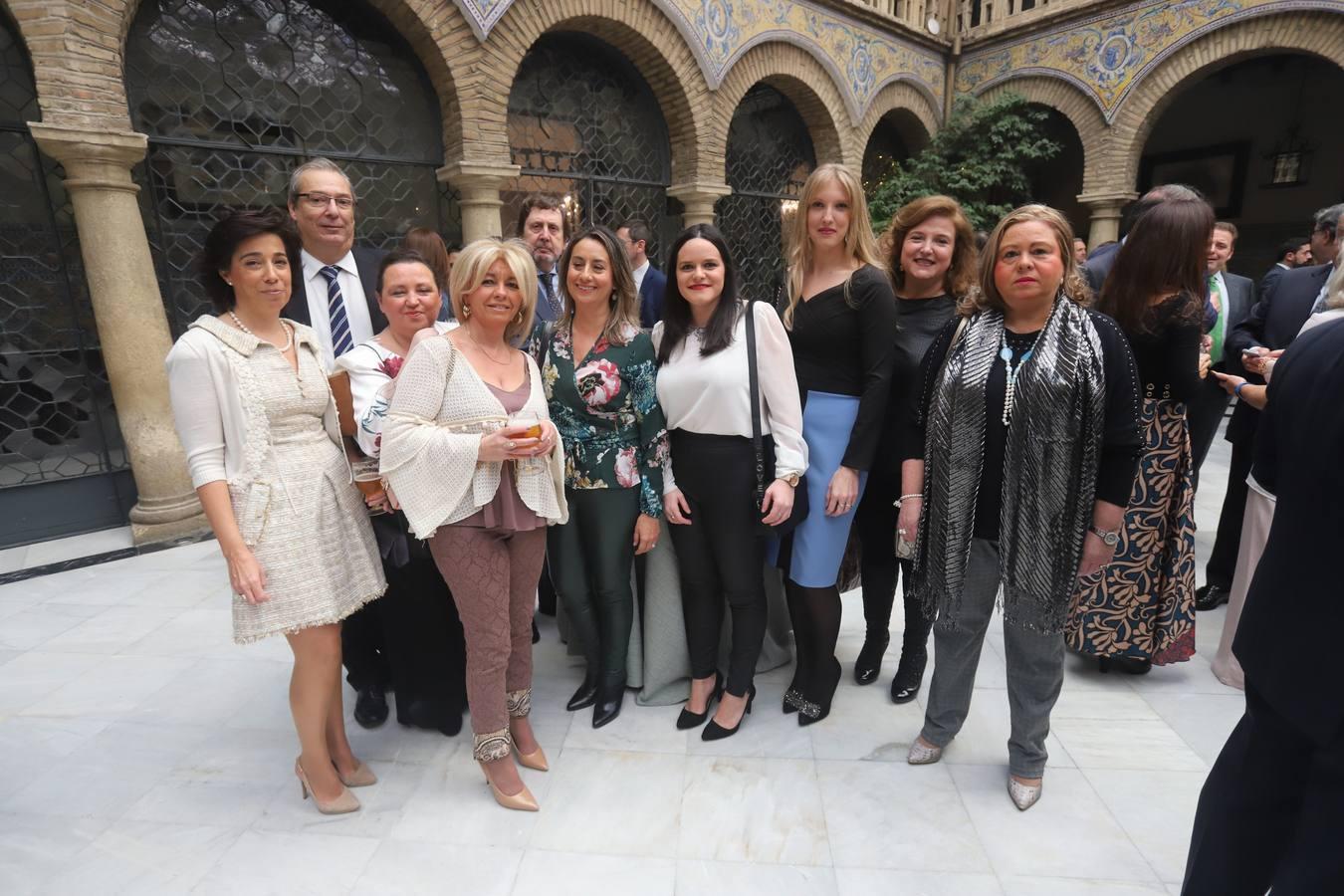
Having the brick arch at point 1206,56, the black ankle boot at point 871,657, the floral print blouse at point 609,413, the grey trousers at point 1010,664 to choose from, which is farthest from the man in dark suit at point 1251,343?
the brick arch at point 1206,56

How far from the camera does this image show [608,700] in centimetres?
281

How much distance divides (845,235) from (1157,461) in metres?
1.65

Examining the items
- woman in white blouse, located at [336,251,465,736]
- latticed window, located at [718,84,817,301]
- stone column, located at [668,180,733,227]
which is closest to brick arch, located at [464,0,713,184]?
stone column, located at [668,180,733,227]

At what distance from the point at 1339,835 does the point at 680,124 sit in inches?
293

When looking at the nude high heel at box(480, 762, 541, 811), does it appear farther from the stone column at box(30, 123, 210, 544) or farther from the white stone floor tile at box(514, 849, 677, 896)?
the stone column at box(30, 123, 210, 544)

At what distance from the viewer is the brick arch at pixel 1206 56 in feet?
23.8

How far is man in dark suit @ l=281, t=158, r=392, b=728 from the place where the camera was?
8.53 ft

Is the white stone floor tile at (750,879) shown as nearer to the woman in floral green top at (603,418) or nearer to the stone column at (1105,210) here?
the woman in floral green top at (603,418)

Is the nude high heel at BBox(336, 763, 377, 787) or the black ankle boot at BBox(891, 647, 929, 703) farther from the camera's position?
the black ankle boot at BBox(891, 647, 929, 703)

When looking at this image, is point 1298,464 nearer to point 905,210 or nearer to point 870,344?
point 870,344

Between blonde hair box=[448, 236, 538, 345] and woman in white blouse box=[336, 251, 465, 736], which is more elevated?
blonde hair box=[448, 236, 538, 345]

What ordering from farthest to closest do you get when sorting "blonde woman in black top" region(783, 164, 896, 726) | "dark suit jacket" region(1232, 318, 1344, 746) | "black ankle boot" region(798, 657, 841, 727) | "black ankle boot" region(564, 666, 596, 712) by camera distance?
"black ankle boot" region(564, 666, 596, 712), "black ankle boot" region(798, 657, 841, 727), "blonde woman in black top" region(783, 164, 896, 726), "dark suit jacket" region(1232, 318, 1344, 746)

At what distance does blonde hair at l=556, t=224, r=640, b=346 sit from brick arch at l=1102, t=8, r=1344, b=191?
9163 millimetres

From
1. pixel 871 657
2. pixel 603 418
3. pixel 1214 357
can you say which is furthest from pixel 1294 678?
pixel 1214 357
